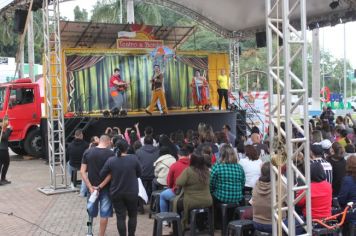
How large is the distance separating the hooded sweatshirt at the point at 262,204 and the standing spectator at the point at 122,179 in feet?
5.11

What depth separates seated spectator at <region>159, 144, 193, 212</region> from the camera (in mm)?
6504

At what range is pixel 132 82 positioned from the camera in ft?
57.9

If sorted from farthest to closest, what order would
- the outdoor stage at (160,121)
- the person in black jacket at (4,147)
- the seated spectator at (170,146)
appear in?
the outdoor stage at (160,121), the person in black jacket at (4,147), the seated spectator at (170,146)

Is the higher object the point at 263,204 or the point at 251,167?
the point at 251,167

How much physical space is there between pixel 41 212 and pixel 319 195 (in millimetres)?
5354

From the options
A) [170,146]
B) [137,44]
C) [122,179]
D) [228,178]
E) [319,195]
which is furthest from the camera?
[137,44]

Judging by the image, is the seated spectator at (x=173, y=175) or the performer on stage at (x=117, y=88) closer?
the seated spectator at (x=173, y=175)

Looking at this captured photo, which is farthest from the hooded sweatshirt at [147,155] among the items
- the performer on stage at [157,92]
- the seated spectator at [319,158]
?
the performer on stage at [157,92]

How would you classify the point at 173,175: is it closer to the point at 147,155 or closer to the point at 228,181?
the point at 228,181

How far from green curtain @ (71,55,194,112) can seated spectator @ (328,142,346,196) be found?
1149 cm

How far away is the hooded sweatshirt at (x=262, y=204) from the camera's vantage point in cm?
513

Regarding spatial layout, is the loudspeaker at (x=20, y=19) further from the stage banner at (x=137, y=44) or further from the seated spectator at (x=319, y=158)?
the seated spectator at (x=319, y=158)

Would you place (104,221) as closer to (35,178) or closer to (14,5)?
(35,178)

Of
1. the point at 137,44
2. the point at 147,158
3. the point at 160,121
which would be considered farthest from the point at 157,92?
the point at 147,158
